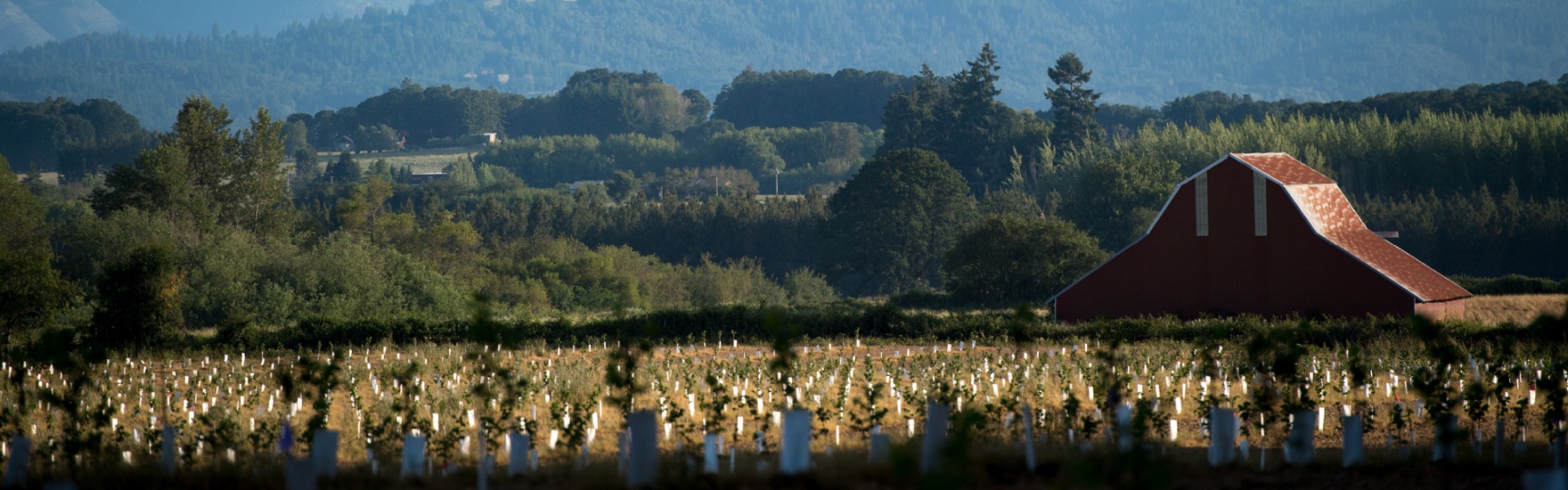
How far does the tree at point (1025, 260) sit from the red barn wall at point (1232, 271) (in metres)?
11.4

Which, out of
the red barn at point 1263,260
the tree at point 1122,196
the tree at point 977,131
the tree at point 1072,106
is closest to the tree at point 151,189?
the red barn at point 1263,260

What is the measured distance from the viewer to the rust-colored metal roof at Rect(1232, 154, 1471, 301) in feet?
118

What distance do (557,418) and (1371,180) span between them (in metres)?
68.6

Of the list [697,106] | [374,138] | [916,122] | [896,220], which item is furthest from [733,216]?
[697,106]

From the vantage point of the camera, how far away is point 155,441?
1343 centimetres

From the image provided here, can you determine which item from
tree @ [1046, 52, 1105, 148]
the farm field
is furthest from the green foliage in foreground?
the farm field

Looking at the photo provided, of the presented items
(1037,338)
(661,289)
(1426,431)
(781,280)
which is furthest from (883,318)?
(781,280)

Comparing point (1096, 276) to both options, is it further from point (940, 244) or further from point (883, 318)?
point (940, 244)

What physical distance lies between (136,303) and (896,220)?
42.7m

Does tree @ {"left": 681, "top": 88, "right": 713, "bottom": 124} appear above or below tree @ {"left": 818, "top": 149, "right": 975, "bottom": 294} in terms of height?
above

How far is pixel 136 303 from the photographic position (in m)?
30.8

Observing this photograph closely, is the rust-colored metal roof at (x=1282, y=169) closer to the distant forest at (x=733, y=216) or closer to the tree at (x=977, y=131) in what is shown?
the distant forest at (x=733, y=216)

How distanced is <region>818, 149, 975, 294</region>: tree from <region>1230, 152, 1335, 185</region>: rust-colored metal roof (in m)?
29.5

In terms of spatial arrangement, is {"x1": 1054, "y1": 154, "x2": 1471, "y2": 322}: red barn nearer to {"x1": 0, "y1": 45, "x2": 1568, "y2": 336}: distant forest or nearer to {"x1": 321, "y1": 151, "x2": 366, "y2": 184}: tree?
{"x1": 0, "y1": 45, "x2": 1568, "y2": 336}: distant forest
